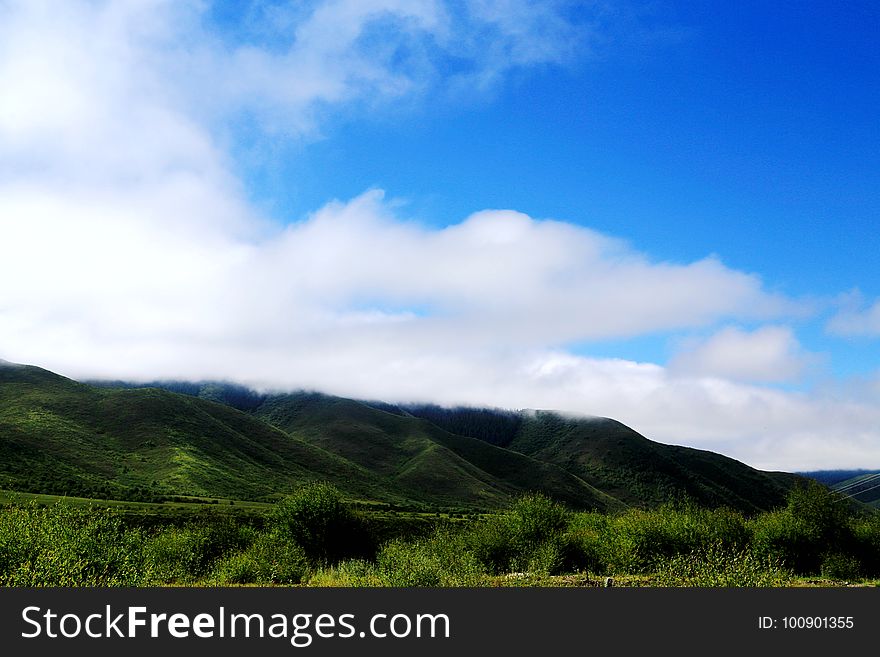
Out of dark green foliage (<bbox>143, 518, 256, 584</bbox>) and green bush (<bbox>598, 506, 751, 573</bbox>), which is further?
green bush (<bbox>598, 506, 751, 573</bbox>)

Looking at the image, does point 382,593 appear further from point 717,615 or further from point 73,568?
point 73,568

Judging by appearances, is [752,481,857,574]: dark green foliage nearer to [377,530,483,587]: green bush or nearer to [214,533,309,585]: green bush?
[377,530,483,587]: green bush

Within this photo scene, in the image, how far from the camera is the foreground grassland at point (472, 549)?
3153cm

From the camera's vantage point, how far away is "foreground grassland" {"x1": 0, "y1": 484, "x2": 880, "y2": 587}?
31.5 meters

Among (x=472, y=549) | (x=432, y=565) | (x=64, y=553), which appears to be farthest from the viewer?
(x=472, y=549)

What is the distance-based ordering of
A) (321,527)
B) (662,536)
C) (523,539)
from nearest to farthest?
(523,539), (662,536), (321,527)

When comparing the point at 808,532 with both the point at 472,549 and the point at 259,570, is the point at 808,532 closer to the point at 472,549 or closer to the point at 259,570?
the point at 472,549

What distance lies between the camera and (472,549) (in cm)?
5178

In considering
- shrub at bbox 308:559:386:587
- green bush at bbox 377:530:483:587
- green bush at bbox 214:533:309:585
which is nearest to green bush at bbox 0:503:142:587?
green bush at bbox 214:533:309:585

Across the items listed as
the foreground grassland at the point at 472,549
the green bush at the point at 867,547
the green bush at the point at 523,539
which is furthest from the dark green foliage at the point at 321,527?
the green bush at the point at 867,547

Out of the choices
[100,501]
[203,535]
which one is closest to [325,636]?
[203,535]

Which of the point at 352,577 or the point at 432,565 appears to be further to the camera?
the point at 352,577

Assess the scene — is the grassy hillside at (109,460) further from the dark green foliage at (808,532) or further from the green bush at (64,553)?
the dark green foliage at (808,532)

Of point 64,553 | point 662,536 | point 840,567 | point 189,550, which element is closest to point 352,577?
point 64,553
